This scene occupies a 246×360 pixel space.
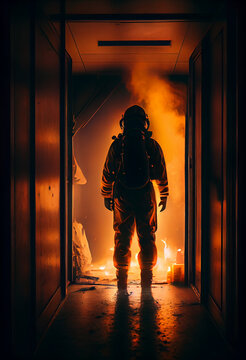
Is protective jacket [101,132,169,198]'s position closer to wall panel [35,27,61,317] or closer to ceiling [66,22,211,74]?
wall panel [35,27,61,317]

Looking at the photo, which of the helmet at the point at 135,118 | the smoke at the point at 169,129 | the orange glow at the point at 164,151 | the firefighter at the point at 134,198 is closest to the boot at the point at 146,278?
the firefighter at the point at 134,198

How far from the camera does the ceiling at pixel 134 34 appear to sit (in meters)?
2.61

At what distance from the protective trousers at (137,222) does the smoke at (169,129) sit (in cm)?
108

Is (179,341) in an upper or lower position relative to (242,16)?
lower

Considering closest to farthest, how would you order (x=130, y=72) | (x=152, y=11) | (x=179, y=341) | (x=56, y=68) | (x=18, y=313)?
(x=18, y=313) → (x=179, y=341) → (x=152, y=11) → (x=56, y=68) → (x=130, y=72)

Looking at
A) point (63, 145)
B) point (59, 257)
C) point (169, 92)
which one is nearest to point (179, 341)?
point (59, 257)

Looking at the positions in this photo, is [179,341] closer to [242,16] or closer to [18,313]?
[18,313]

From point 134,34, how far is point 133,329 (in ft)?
8.94

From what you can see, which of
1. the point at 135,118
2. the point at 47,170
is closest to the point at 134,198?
the point at 135,118

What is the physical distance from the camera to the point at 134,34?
10.3 ft

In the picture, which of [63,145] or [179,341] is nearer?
[179,341]

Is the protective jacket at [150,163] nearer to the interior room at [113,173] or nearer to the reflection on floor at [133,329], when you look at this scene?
the interior room at [113,173]

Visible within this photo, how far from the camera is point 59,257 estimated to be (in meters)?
3.00

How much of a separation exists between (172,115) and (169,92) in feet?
1.06
